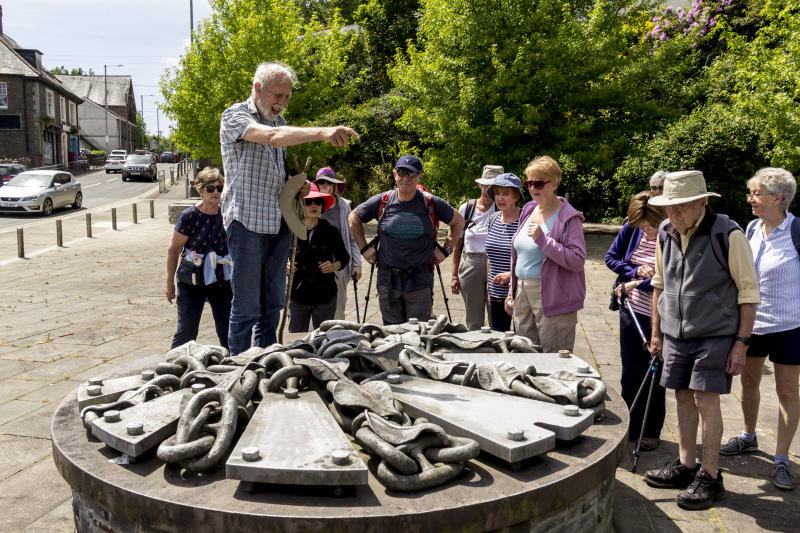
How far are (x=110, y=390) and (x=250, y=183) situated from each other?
1330 mm

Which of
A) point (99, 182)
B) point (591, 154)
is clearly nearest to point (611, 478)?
point (591, 154)

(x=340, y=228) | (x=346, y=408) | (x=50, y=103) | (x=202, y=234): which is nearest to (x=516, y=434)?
(x=346, y=408)

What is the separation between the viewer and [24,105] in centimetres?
5344

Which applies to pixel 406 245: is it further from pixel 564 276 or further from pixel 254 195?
pixel 254 195

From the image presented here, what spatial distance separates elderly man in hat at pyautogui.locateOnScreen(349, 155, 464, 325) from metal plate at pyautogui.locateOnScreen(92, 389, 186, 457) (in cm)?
280

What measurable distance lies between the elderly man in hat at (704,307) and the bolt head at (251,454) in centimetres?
253

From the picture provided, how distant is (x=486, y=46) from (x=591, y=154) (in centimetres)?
373

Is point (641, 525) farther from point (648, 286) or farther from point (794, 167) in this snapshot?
point (794, 167)

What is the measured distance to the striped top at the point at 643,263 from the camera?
490cm

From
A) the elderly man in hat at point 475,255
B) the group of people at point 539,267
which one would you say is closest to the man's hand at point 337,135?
the group of people at point 539,267

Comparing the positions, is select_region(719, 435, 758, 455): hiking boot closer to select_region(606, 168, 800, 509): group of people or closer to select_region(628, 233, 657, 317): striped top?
select_region(606, 168, 800, 509): group of people

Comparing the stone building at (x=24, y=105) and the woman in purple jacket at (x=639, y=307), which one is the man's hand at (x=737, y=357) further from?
the stone building at (x=24, y=105)

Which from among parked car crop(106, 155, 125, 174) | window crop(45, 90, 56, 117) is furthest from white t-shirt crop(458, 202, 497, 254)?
window crop(45, 90, 56, 117)

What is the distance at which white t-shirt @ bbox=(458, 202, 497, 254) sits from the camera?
6.50m
